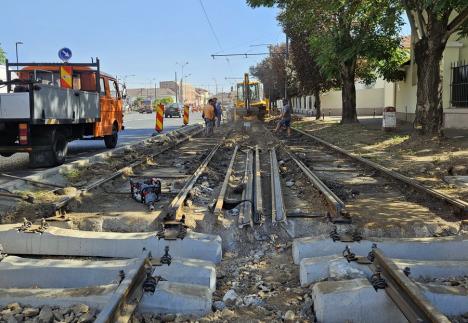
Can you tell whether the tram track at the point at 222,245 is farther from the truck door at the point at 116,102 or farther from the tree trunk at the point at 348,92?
the tree trunk at the point at 348,92

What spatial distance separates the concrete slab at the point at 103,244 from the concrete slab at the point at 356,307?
5.75 feet

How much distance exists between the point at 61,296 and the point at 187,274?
1.15 metres

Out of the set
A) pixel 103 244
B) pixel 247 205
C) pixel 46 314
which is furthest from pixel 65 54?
pixel 46 314

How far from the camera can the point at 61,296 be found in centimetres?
412

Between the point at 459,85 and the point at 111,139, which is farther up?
the point at 459,85

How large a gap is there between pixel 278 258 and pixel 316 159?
9.17 metres

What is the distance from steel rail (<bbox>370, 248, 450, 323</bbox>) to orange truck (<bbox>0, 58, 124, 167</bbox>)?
8676 mm

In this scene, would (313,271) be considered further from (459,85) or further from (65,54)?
(459,85)

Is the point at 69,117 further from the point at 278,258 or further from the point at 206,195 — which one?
the point at 278,258

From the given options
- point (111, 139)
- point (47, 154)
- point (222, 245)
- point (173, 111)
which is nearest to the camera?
point (222, 245)

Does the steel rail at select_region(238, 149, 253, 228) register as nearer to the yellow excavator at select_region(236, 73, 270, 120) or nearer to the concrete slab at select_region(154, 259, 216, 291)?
the concrete slab at select_region(154, 259, 216, 291)

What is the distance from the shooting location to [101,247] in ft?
18.7

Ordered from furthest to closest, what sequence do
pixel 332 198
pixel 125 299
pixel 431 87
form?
1. pixel 431 87
2. pixel 332 198
3. pixel 125 299

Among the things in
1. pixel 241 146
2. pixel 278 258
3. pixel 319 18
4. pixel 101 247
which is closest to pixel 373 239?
pixel 278 258
